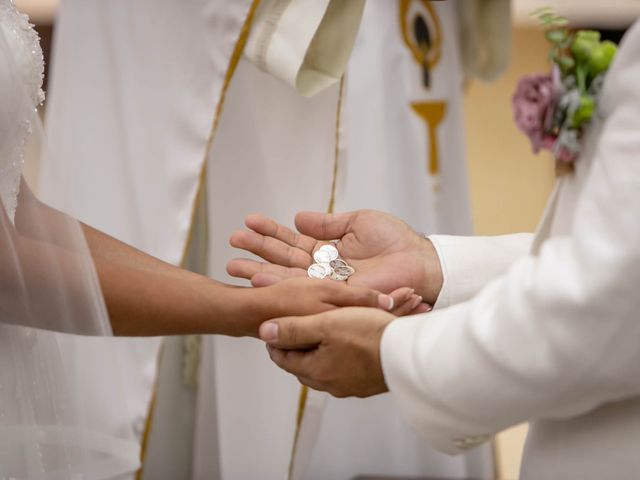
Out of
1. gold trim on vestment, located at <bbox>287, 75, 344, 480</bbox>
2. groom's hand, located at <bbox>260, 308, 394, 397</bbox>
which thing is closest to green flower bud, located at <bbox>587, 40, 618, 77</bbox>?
groom's hand, located at <bbox>260, 308, 394, 397</bbox>

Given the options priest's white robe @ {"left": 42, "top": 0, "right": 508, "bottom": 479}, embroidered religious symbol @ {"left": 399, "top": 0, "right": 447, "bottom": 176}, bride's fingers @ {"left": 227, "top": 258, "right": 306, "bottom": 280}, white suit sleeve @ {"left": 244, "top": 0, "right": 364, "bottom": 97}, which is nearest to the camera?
bride's fingers @ {"left": 227, "top": 258, "right": 306, "bottom": 280}

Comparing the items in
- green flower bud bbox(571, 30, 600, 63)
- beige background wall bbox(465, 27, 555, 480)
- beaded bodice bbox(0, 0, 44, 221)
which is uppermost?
green flower bud bbox(571, 30, 600, 63)

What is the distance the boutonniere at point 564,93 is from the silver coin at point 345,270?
0.37 meters

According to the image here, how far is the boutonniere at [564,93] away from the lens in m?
0.81

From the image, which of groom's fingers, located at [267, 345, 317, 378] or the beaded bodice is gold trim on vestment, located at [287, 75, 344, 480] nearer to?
groom's fingers, located at [267, 345, 317, 378]

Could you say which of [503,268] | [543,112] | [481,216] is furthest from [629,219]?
[481,216]

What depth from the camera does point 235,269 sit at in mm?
1132

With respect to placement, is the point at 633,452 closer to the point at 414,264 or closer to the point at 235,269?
the point at 414,264

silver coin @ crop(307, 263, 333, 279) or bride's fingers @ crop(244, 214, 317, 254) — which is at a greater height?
bride's fingers @ crop(244, 214, 317, 254)

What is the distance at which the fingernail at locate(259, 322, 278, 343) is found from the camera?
979mm

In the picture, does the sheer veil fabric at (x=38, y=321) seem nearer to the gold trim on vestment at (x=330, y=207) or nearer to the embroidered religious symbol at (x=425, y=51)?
the gold trim on vestment at (x=330, y=207)

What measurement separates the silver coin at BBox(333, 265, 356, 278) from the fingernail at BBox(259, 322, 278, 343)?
0.20 meters

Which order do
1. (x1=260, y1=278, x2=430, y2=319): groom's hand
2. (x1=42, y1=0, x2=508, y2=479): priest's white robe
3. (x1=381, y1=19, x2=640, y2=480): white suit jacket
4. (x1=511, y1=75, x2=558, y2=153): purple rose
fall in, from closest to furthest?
(x1=381, y1=19, x2=640, y2=480): white suit jacket, (x1=511, y1=75, x2=558, y2=153): purple rose, (x1=260, y1=278, x2=430, y2=319): groom's hand, (x1=42, y1=0, x2=508, y2=479): priest's white robe

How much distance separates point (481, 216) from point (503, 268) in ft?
10.6
